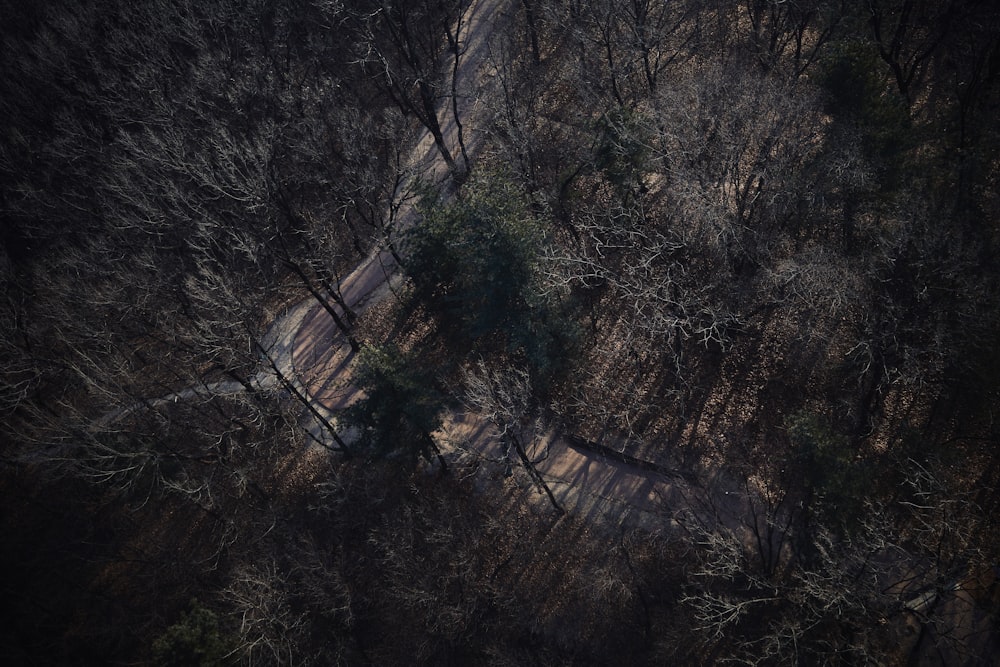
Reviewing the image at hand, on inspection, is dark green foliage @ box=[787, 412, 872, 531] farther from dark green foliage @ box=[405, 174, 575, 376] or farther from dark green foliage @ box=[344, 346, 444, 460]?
dark green foliage @ box=[344, 346, 444, 460]

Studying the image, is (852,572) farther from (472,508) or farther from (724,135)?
(724,135)

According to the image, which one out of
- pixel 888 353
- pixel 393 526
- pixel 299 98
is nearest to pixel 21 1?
pixel 299 98

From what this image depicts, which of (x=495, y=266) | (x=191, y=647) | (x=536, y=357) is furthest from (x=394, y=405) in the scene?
(x=191, y=647)

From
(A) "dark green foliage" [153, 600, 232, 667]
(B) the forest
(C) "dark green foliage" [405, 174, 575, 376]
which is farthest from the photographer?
(C) "dark green foliage" [405, 174, 575, 376]

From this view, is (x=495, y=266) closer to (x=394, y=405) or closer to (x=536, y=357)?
(x=536, y=357)

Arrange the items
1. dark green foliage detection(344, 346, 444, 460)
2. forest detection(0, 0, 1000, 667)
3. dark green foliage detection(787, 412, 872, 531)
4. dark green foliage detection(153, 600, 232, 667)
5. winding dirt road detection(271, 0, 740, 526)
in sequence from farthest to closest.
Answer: winding dirt road detection(271, 0, 740, 526) < dark green foliage detection(344, 346, 444, 460) < forest detection(0, 0, 1000, 667) < dark green foliage detection(153, 600, 232, 667) < dark green foliage detection(787, 412, 872, 531)

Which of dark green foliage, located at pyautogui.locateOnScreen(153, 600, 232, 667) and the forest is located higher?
the forest

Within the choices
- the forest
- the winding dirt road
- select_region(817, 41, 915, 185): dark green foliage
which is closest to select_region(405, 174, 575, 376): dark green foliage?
the forest
